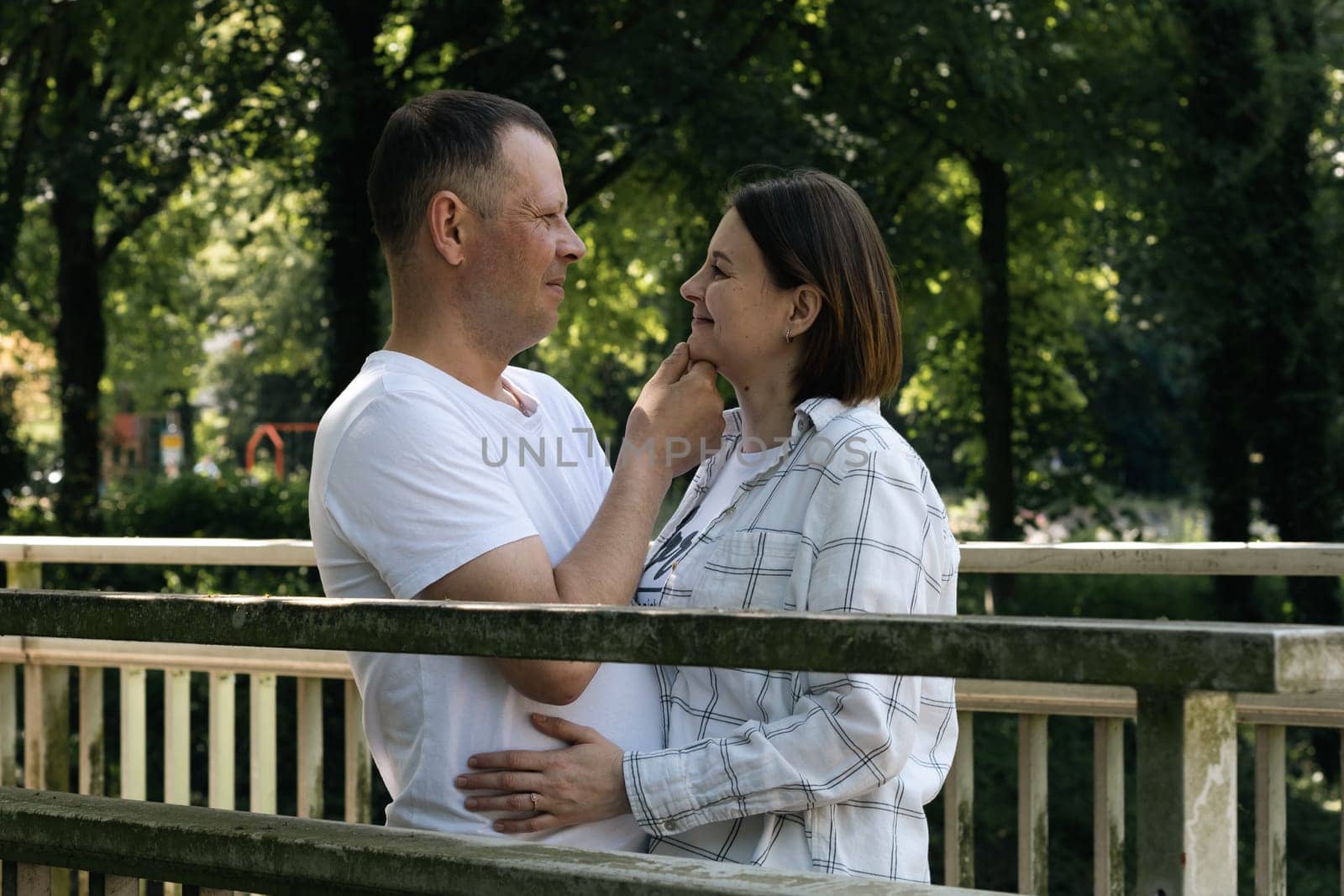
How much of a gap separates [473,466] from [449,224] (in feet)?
1.42

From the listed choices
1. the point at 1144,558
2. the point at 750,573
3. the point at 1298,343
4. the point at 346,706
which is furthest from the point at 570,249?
the point at 1298,343

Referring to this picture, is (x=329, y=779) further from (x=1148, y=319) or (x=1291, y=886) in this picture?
(x=1148, y=319)

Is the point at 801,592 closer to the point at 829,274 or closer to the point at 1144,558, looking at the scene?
the point at 829,274

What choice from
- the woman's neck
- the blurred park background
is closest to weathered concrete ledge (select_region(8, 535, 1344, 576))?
the woman's neck

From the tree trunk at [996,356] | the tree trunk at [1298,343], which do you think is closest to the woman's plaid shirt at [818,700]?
the tree trunk at [1298,343]

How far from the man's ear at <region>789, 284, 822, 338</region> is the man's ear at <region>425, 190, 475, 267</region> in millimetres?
507

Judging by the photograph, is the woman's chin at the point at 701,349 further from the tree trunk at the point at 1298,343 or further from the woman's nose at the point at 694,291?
the tree trunk at the point at 1298,343

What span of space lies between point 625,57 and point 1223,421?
4613 millimetres

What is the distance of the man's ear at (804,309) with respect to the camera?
221 cm

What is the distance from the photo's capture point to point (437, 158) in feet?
7.07

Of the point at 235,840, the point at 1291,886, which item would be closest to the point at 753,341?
the point at 235,840

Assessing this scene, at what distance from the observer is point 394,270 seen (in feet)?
7.30

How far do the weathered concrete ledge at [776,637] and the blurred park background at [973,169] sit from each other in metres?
5.66

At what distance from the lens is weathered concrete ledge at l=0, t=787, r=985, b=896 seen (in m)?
1.31
